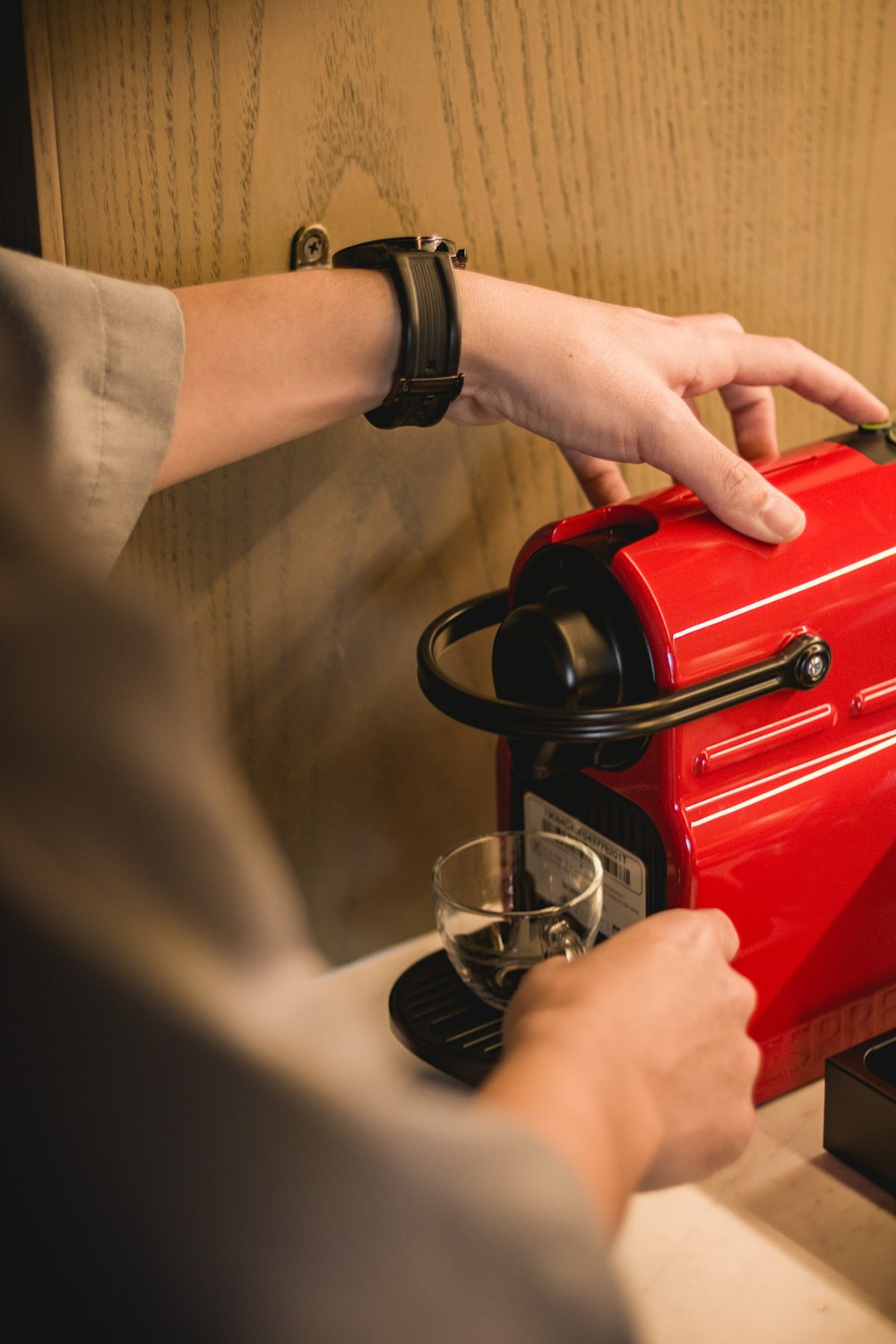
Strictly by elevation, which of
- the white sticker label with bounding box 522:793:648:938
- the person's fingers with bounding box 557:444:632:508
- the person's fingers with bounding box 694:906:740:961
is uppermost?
the person's fingers with bounding box 557:444:632:508

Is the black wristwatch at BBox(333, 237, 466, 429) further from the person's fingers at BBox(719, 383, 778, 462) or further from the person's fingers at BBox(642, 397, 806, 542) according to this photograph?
the person's fingers at BBox(719, 383, 778, 462)

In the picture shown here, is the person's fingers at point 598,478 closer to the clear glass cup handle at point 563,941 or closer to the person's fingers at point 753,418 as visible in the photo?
the person's fingers at point 753,418

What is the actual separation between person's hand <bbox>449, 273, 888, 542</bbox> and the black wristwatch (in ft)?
0.06

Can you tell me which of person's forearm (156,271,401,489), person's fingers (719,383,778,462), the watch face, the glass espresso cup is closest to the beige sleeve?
person's forearm (156,271,401,489)

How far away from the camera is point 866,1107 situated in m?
0.74

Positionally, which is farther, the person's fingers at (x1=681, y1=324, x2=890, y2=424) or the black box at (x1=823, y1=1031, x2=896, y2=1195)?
the person's fingers at (x1=681, y1=324, x2=890, y2=424)

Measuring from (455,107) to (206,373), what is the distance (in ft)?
1.04

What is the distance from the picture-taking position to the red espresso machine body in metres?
0.74

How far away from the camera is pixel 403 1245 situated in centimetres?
36

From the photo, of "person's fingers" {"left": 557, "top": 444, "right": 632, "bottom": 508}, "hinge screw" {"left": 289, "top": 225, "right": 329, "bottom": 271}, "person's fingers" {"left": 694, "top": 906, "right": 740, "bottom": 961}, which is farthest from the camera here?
"person's fingers" {"left": 557, "top": 444, "right": 632, "bottom": 508}

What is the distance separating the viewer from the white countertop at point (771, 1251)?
67cm

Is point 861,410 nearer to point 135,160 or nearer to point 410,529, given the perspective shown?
point 410,529

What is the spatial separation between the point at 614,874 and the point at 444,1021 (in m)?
0.15

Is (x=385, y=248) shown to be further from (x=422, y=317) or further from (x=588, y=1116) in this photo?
(x=588, y=1116)
